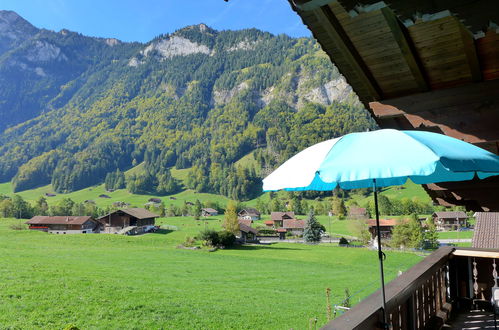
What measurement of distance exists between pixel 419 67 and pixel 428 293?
2.27m

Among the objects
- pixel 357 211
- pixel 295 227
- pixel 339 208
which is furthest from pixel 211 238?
pixel 339 208

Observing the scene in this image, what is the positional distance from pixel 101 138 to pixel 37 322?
198 meters

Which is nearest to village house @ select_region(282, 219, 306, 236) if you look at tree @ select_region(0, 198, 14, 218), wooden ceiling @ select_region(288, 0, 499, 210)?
tree @ select_region(0, 198, 14, 218)

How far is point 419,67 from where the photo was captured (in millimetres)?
2779

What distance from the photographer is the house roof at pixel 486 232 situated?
40.9ft

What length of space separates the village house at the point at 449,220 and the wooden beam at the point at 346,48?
76.9 m

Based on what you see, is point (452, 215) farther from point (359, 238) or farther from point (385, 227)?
point (359, 238)

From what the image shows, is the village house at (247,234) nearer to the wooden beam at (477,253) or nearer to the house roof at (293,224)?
the house roof at (293,224)

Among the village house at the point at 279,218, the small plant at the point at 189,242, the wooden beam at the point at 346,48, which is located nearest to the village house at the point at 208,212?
the village house at the point at 279,218

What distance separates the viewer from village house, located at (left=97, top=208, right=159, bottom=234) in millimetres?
59469

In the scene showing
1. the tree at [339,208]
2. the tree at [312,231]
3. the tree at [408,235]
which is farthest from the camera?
the tree at [339,208]

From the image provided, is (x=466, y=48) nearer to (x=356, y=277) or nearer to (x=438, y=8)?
(x=438, y=8)

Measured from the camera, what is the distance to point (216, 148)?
166875 mm

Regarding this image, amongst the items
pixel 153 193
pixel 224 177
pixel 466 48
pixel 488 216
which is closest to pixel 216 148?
pixel 224 177
